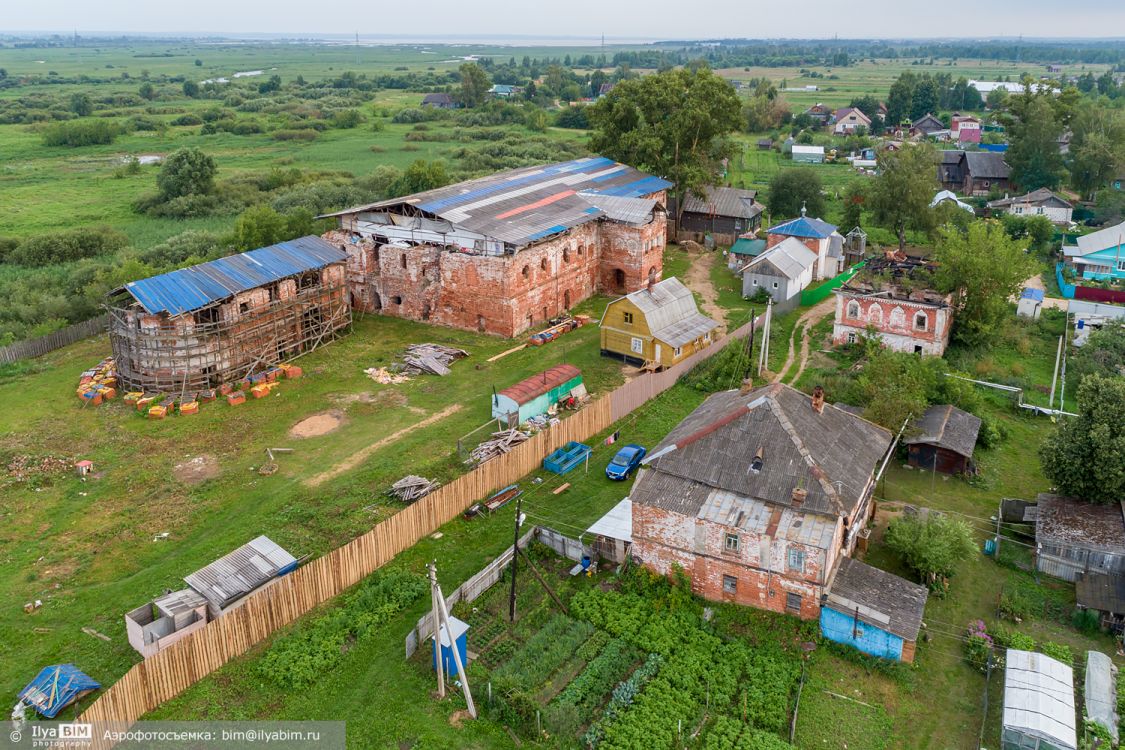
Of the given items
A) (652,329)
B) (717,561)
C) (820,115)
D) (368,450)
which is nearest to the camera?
(717,561)

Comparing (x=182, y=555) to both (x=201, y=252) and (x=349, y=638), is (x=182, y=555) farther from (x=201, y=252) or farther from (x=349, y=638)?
(x=201, y=252)

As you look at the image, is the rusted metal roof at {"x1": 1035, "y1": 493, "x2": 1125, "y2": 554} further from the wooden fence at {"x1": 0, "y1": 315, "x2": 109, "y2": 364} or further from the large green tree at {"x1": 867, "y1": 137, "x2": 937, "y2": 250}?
the wooden fence at {"x1": 0, "y1": 315, "x2": 109, "y2": 364}

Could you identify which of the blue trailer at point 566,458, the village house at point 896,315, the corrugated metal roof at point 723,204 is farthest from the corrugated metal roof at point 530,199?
the village house at point 896,315

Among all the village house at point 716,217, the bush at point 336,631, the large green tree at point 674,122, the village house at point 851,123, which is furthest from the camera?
the village house at point 851,123

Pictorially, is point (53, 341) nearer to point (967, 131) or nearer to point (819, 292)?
point (819, 292)

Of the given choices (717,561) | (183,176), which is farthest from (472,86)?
(717,561)

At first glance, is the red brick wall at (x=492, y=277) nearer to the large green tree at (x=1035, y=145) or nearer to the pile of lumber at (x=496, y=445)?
the pile of lumber at (x=496, y=445)

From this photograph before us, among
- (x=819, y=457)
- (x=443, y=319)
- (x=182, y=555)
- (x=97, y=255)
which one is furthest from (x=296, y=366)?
(x=97, y=255)
